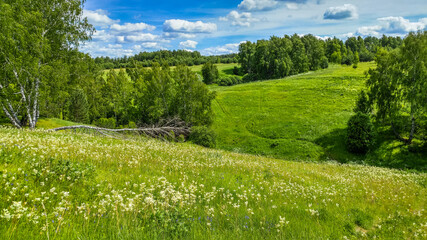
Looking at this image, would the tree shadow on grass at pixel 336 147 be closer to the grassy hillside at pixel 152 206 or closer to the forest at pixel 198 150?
the forest at pixel 198 150

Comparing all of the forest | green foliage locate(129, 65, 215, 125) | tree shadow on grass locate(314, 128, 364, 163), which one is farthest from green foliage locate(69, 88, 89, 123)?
tree shadow on grass locate(314, 128, 364, 163)

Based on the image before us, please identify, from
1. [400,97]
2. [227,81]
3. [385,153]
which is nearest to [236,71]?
[227,81]

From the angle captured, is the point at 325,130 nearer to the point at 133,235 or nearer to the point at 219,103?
the point at 219,103

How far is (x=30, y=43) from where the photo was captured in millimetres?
20734

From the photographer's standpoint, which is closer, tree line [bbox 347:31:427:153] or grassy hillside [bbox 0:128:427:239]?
grassy hillside [bbox 0:128:427:239]

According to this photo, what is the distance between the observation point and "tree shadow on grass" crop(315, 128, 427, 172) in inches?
1414

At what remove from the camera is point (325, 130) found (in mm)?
49000

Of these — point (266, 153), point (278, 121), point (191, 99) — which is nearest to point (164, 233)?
point (266, 153)

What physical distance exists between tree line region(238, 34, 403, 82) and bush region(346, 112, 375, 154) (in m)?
69.0

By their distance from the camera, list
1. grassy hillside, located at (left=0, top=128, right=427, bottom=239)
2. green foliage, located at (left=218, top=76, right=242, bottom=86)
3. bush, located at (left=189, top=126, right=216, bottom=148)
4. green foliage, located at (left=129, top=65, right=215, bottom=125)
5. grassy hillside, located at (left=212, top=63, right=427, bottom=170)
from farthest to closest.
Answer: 1. green foliage, located at (left=218, top=76, right=242, bottom=86)
2. green foliage, located at (left=129, top=65, right=215, bottom=125)
3. bush, located at (left=189, top=126, right=216, bottom=148)
4. grassy hillside, located at (left=212, top=63, right=427, bottom=170)
5. grassy hillside, located at (left=0, top=128, right=427, bottom=239)

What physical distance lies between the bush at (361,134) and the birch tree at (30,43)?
44556 millimetres

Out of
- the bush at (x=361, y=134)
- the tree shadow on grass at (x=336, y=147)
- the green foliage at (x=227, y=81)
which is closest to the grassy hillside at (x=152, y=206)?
the tree shadow on grass at (x=336, y=147)

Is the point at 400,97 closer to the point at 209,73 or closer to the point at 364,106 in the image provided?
the point at 364,106

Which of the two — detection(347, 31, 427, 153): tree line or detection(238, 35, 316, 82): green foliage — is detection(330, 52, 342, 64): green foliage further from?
detection(347, 31, 427, 153): tree line
